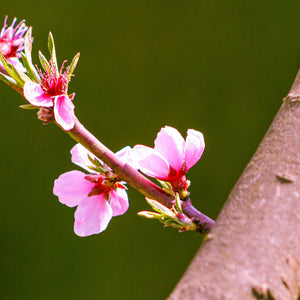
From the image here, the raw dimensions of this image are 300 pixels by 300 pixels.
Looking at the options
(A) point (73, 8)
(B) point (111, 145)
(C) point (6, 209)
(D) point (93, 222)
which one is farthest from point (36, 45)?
(D) point (93, 222)

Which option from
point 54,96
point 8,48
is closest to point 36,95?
point 54,96

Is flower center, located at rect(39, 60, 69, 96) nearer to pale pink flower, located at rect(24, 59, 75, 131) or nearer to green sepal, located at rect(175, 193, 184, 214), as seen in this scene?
pale pink flower, located at rect(24, 59, 75, 131)

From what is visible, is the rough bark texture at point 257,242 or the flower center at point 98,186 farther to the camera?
the flower center at point 98,186

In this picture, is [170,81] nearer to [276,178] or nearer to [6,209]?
[6,209]

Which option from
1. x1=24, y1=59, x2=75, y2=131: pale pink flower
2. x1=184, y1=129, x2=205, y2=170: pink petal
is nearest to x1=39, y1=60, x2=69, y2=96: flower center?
x1=24, y1=59, x2=75, y2=131: pale pink flower

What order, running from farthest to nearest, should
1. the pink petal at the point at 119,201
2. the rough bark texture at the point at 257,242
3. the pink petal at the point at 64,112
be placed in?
the pink petal at the point at 119,201, the pink petal at the point at 64,112, the rough bark texture at the point at 257,242

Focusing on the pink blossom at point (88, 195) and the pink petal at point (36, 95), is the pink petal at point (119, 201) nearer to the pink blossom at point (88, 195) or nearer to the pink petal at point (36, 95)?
the pink blossom at point (88, 195)

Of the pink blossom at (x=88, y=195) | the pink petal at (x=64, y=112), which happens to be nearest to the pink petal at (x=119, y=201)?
the pink blossom at (x=88, y=195)
